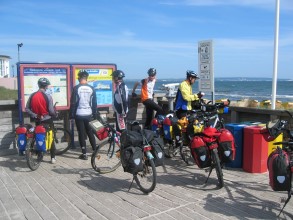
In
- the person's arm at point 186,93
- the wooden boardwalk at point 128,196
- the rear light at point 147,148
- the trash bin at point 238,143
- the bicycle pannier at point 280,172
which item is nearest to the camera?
the bicycle pannier at point 280,172

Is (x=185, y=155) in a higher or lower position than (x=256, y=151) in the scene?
lower

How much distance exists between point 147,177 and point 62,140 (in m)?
3.23

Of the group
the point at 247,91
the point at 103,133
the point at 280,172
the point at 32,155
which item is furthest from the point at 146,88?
the point at 247,91

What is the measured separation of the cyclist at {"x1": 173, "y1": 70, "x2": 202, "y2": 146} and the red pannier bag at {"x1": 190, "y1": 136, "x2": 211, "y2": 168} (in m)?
1.43

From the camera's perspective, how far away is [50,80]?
24.2 ft

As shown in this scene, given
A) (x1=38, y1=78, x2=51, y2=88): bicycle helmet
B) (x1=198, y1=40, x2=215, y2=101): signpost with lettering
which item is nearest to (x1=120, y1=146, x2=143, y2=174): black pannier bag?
(x1=38, y1=78, x2=51, y2=88): bicycle helmet

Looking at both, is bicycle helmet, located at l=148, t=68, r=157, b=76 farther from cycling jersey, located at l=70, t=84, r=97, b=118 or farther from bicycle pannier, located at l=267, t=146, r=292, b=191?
bicycle pannier, located at l=267, t=146, r=292, b=191

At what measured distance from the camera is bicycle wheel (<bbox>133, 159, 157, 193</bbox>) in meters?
4.56

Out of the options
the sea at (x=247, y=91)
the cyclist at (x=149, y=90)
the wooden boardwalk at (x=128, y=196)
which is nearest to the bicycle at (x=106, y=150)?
the wooden boardwalk at (x=128, y=196)

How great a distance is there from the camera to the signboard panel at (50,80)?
276 inches

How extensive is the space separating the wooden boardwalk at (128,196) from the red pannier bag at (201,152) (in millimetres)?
407

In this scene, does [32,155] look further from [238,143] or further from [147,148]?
[238,143]

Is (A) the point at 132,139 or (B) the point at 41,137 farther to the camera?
(B) the point at 41,137

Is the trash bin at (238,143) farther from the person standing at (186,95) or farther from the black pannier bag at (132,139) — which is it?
the black pannier bag at (132,139)
